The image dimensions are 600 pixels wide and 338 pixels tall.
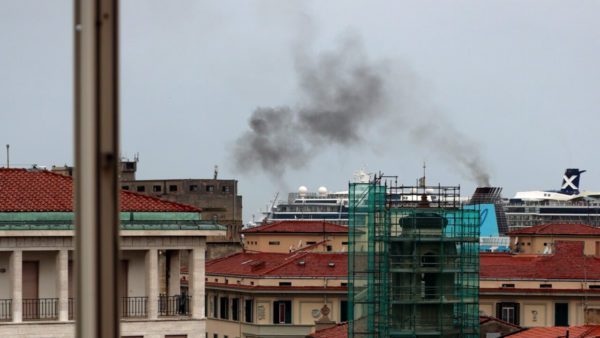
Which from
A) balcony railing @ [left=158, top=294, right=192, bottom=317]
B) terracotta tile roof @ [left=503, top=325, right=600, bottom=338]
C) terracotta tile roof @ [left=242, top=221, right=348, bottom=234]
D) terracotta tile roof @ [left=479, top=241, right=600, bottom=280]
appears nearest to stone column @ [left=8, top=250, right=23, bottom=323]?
balcony railing @ [left=158, top=294, right=192, bottom=317]

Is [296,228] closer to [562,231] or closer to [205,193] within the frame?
[562,231]

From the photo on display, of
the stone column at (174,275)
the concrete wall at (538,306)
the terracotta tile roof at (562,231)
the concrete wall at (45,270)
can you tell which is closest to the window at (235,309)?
the concrete wall at (538,306)

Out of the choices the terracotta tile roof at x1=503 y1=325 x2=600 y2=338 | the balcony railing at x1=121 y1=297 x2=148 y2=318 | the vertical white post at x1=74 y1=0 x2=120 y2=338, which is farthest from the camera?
the terracotta tile roof at x1=503 y1=325 x2=600 y2=338

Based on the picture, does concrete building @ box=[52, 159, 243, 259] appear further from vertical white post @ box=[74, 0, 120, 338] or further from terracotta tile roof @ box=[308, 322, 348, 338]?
vertical white post @ box=[74, 0, 120, 338]

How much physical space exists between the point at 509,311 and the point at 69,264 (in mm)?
56197

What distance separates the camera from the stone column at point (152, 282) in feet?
115

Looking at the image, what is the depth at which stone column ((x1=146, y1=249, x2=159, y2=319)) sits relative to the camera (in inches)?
1374

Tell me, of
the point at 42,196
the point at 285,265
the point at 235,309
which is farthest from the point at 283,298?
the point at 42,196

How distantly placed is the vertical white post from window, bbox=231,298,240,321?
89436 millimetres

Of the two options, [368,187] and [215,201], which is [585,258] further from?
[215,201]

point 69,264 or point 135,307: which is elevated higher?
point 69,264

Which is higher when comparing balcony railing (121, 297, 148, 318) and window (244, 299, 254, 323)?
balcony railing (121, 297, 148, 318)

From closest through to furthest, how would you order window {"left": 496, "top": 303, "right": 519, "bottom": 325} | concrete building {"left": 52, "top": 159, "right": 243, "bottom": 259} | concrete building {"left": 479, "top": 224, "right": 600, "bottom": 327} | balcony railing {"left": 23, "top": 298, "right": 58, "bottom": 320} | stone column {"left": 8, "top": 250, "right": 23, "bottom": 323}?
stone column {"left": 8, "top": 250, "right": 23, "bottom": 323} → balcony railing {"left": 23, "top": 298, "right": 58, "bottom": 320} → concrete building {"left": 479, "top": 224, "right": 600, "bottom": 327} → window {"left": 496, "top": 303, "right": 519, "bottom": 325} → concrete building {"left": 52, "top": 159, "right": 243, "bottom": 259}

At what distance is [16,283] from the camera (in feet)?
112
